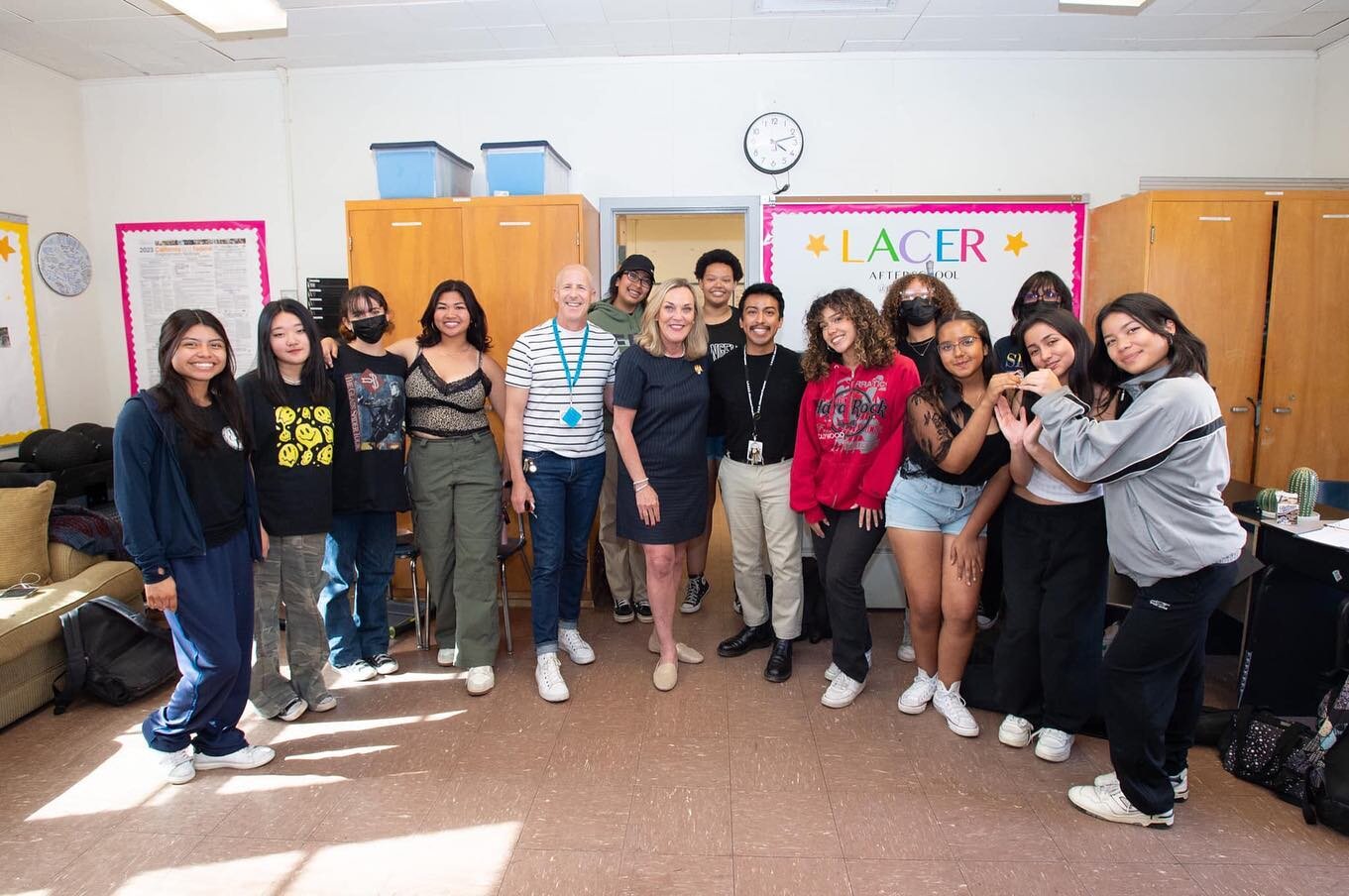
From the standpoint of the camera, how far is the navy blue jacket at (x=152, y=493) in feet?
7.23

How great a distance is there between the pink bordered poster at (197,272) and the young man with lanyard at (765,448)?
3.29 meters

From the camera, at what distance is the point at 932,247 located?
14.7 ft

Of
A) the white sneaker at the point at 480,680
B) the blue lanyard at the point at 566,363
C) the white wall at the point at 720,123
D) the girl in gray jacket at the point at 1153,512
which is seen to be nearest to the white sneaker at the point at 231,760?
the white sneaker at the point at 480,680

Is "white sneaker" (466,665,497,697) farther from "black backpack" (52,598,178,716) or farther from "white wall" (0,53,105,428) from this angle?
"white wall" (0,53,105,428)

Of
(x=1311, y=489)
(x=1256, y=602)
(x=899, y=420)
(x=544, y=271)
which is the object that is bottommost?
(x=1256, y=602)

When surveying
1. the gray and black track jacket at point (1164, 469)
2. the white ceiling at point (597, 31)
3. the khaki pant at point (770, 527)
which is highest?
the white ceiling at point (597, 31)

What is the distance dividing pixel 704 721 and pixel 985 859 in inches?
41.4

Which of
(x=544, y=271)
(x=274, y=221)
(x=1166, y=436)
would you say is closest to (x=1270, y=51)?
(x=1166, y=436)

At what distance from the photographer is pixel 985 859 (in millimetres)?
2068

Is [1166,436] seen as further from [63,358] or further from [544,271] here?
[63,358]

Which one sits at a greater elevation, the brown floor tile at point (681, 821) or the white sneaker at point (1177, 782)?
the white sneaker at point (1177, 782)

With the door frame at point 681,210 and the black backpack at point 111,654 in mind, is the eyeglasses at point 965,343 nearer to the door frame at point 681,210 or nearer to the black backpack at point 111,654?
the door frame at point 681,210

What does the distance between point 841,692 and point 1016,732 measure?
2.02 feet

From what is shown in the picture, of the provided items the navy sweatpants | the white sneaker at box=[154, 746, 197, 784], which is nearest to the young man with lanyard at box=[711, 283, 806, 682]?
the navy sweatpants
